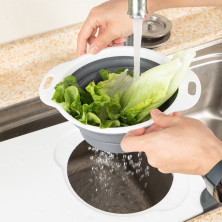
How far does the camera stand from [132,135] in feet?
2.37

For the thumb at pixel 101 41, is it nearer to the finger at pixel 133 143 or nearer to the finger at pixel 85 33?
the finger at pixel 85 33

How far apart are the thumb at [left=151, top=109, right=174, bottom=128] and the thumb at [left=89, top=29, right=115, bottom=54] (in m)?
0.26

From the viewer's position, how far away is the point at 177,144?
27.0 inches

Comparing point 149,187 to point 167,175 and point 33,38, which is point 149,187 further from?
point 33,38

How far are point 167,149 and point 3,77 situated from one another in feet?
2.34

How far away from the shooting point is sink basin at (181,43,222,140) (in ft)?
4.26

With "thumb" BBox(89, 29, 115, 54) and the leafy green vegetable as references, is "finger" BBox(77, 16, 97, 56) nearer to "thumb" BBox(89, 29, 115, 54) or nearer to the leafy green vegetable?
"thumb" BBox(89, 29, 115, 54)

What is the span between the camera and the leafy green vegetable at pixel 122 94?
0.76m

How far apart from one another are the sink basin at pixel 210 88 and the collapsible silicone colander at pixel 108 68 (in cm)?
49

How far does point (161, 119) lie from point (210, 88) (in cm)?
72

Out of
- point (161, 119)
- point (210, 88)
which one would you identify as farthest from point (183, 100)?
point (210, 88)

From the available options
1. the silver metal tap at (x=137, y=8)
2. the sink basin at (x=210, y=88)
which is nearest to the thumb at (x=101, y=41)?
the silver metal tap at (x=137, y=8)

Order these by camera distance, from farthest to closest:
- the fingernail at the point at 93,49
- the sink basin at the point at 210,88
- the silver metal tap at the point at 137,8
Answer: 1. the sink basin at the point at 210,88
2. the fingernail at the point at 93,49
3. the silver metal tap at the point at 137,8

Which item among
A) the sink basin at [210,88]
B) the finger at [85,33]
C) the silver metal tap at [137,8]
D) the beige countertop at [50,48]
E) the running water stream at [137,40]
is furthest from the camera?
the sink basin at [210,88]
